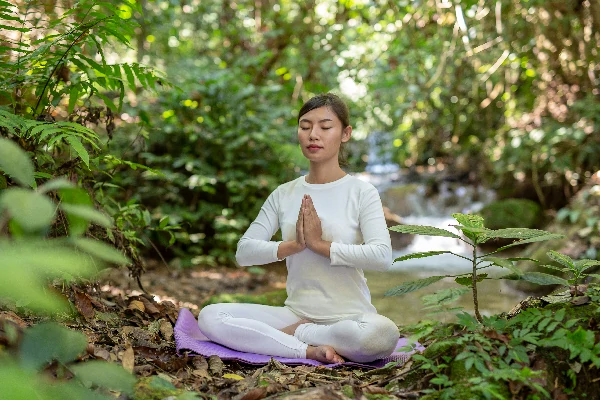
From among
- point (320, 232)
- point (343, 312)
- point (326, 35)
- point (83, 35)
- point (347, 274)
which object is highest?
point (326, 35)

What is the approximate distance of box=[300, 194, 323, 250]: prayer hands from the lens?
9.66 feet

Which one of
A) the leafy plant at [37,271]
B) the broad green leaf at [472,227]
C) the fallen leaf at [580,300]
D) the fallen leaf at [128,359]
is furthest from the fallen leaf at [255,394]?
the fallen leaf at [580,300]

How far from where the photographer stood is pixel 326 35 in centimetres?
932

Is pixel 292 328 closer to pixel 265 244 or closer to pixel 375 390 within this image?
pixel 265 244

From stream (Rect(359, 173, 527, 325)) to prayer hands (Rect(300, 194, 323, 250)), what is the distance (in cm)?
271

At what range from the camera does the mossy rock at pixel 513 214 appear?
10586 mm

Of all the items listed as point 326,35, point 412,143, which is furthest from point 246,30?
point 412,143

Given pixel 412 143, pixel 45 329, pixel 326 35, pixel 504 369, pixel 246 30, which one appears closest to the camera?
pixel 45 329

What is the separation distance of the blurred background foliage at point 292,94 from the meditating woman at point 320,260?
2.73ft

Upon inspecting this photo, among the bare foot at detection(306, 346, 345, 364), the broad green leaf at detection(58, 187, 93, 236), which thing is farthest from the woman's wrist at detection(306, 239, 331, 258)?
the broad green leaf at detection(58, 187, 93, 236)

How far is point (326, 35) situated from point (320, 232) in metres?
6.98

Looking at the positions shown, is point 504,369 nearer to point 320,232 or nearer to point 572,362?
point 572,362

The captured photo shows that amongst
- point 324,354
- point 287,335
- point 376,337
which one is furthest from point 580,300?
point 287,335

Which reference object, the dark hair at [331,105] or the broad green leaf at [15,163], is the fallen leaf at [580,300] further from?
the broad green leaf at [15,163]
